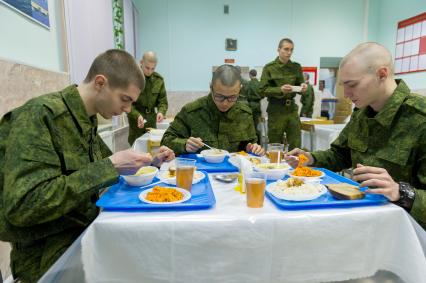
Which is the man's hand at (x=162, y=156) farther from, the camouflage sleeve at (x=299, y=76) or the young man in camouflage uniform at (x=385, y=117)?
the camouflage sleeve at (x=299, y=76)

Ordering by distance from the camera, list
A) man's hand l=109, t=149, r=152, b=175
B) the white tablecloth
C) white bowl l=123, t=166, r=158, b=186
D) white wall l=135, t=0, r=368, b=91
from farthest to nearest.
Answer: white wall l=135, t=0, r=368, b=91, white bowl l=123, t=166, r=158, b=186, man's hand l=109, t=149, r=152, b=175, the white tablecloth

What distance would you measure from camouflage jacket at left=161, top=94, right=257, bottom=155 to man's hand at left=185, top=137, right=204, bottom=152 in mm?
235

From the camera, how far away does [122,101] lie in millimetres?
1368

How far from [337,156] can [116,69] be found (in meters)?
1.37

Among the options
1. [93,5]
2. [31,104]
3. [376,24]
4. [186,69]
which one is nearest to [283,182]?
[31,104]

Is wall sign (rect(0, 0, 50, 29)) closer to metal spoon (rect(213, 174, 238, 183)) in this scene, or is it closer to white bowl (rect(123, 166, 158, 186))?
white bowl (rect(123, 166, 158, 186))

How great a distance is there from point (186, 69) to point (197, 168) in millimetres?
5790

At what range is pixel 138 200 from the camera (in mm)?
1131

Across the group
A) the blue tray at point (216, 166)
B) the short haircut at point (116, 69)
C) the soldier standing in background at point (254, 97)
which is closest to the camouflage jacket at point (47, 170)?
the short haircut at point (116, 69)

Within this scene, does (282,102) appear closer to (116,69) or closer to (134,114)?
(134,114)

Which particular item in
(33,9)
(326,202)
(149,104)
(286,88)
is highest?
(33,9)

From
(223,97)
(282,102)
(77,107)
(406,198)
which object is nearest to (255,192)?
(406,198)

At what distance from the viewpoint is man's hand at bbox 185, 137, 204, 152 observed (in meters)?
2.04

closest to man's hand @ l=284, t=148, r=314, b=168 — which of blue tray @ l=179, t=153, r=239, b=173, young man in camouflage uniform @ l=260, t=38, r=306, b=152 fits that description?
blue tray @ l=179, t=153, r=239, b=173
